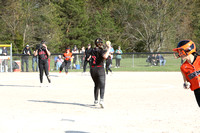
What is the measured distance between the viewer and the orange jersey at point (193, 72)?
18.2 feet

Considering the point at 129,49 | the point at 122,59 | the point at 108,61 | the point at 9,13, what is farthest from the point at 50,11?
the point at 108,61

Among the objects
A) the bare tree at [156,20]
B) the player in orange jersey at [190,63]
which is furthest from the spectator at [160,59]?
the player in orange jersey at [190,63]

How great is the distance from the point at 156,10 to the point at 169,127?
159 feet

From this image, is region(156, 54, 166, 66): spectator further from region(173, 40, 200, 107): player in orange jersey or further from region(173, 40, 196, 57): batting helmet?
region(173, 40, 196, 57): batting helmet

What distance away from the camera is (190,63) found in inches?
221

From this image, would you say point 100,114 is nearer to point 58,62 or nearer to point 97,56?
point 97,56

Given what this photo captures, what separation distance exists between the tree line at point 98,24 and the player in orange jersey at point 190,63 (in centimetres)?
4613

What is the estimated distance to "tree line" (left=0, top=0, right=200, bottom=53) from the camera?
53.2 m

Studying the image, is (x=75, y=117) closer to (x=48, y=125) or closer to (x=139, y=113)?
(x=48, y=125)

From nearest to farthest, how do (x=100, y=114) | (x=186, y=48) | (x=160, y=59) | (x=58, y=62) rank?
(x=186, y=48)
(x=100, y=114)
(x=58, y=62)
(x=160, y=59)

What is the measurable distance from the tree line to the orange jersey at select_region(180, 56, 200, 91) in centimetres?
4612

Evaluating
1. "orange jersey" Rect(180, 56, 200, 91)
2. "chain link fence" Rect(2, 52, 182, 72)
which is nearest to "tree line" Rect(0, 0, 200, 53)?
"chain link fence" Rect(2, 52, 182, 72)

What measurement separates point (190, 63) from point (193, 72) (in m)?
0.16

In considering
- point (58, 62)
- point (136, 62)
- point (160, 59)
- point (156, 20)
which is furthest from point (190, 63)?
point (156, 20)
